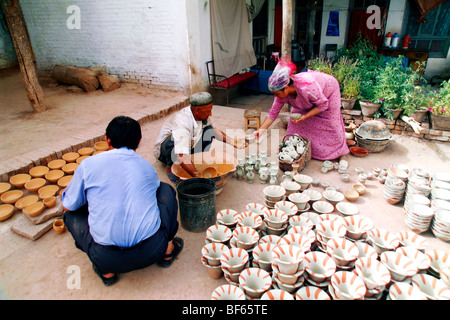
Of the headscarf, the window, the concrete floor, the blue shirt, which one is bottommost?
the concrete floor

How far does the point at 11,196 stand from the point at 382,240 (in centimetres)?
374

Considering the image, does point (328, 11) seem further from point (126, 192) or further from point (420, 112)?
point (126, 192)

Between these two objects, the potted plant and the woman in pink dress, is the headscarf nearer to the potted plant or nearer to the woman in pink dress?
the woman in pink dress

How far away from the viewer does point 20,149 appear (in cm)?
395

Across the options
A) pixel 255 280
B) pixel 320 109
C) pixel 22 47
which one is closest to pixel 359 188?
pixel 320 109

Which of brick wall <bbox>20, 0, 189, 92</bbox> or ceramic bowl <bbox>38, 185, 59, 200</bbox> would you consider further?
brick wall <bbox>20, 0, 189, 92</bbox>

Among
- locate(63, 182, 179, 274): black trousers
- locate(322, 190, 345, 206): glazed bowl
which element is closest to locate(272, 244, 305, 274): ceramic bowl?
locate(63, 182, 179, 274): black trousers

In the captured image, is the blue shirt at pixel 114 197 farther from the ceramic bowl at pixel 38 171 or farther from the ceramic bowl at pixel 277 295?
the ceramic bowl at pixel 38 171

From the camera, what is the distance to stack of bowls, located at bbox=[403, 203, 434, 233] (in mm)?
2588

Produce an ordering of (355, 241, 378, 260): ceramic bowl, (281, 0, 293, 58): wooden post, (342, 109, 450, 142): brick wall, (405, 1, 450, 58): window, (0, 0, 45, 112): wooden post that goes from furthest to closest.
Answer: (405, 1, 450, 58): window, (281, 0, 293, 58): wooden post, (0, 0, 45, 112): wooden post, (342, 109, 450, 142): brick wall, (355, 241, 378, 260): ceramic bowl

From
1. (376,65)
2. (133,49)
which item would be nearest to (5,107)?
(133,49)

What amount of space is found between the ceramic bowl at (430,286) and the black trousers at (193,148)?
254 cm

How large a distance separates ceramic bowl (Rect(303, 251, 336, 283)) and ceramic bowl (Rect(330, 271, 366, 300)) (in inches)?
2.1

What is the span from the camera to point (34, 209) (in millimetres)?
2811
